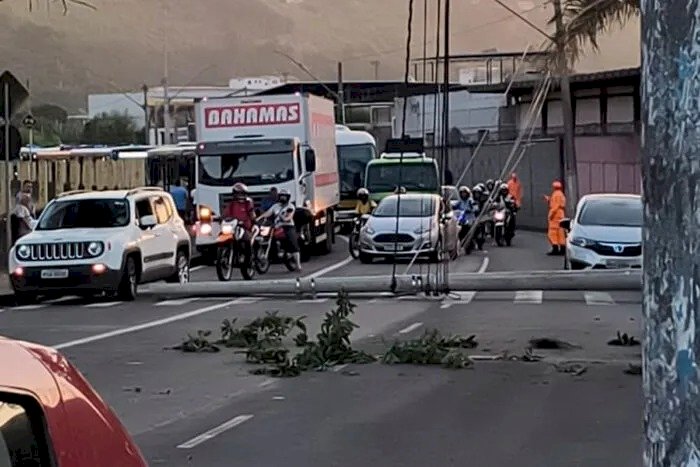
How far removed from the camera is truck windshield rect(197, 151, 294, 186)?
3384 cm

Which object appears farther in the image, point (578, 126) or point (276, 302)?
point (578, 126)

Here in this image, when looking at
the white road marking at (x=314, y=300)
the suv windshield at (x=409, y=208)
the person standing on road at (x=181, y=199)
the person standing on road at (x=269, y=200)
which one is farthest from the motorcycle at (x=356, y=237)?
the white road marking at (x=314, y=300)

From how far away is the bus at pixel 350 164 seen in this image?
160 ft

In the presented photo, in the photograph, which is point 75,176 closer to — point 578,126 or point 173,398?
point 578,126

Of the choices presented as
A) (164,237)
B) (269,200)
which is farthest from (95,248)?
(269,200)

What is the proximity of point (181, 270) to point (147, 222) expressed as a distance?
2222 mm

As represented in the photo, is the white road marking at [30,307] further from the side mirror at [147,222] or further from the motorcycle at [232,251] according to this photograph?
the motorcycle at [232,251]

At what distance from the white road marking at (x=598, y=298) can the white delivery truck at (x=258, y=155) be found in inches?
389

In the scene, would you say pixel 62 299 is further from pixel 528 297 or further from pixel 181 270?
pixel 528 297

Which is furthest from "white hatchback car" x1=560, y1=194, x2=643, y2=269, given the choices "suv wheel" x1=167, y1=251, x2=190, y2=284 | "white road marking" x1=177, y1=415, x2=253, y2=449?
"white road marking" x1=177, y1=415, x2=253, y2=449

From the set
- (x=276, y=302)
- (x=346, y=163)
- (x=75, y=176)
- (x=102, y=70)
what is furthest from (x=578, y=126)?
(x=102, y=70)

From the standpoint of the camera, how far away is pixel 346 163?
5034 cm

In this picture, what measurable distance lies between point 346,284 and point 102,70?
370 feet

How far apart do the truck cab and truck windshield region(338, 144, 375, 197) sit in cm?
416
